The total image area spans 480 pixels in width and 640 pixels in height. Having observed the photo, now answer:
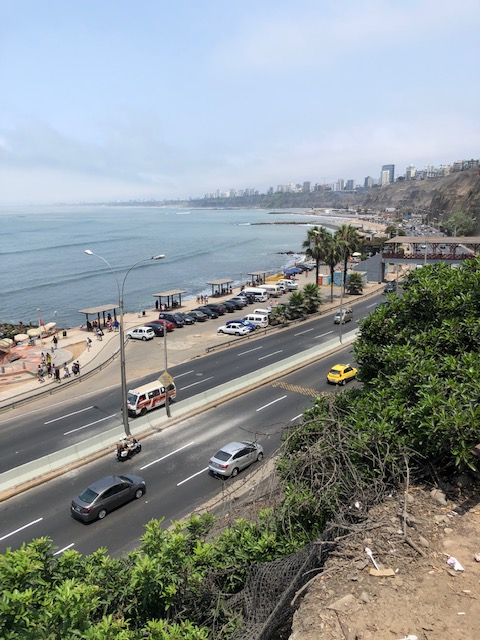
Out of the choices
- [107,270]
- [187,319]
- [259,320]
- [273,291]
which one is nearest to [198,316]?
[187,319]

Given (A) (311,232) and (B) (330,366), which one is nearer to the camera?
(B) (330,366)

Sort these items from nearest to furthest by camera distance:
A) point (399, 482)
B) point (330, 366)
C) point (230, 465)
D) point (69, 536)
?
1. point (399, 482)
2. point (69, 536)
3. point (230, 465)
4. point (330, 366)

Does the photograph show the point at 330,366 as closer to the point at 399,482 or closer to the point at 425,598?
the point at 399,482

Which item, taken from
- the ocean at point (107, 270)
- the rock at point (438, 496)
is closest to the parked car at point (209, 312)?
the ocean at point (107, 270)

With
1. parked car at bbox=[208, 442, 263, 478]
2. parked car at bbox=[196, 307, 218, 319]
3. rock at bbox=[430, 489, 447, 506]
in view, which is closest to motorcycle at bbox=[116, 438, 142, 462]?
parked car at bbox=[208, 442, 263, 478]

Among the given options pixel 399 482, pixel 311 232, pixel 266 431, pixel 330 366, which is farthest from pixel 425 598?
pixel 311 232

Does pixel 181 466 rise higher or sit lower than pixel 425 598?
lower

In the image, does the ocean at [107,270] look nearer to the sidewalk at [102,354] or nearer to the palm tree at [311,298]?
the sidewalk at [102,354]
